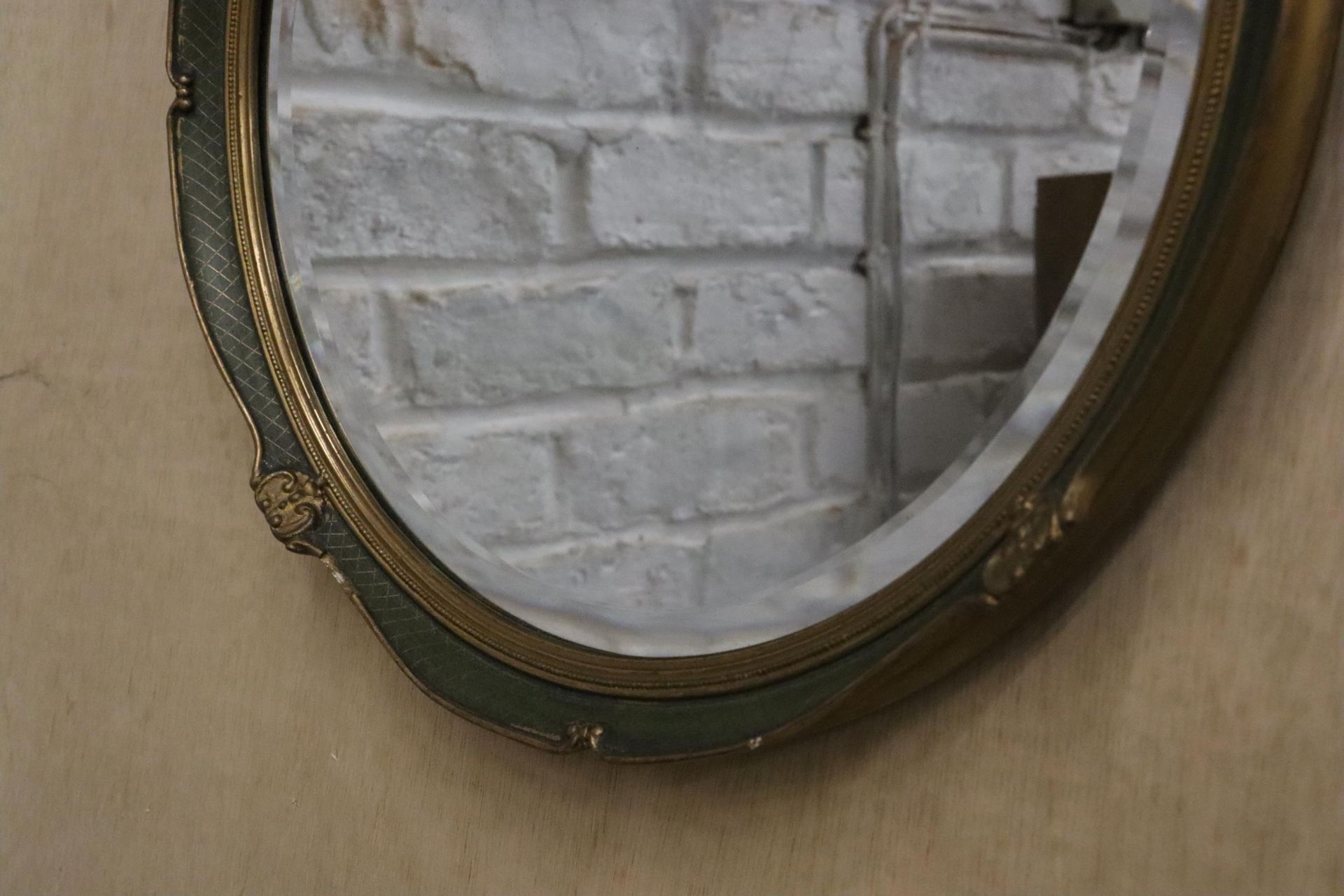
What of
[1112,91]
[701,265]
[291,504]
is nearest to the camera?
[1112,91]

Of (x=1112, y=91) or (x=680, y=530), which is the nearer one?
(x=1112, y=91)

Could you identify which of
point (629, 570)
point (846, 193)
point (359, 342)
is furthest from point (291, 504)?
point (846, 193)

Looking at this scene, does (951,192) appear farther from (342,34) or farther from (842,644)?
(342,34)

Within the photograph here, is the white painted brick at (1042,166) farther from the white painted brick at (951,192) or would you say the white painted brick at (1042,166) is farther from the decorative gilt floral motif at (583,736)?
the decorative gilt floral motif at (583,736)

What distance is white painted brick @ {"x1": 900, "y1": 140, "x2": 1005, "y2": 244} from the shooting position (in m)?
0.34

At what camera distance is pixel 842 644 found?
0.37 m

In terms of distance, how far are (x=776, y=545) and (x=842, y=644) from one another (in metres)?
0.04

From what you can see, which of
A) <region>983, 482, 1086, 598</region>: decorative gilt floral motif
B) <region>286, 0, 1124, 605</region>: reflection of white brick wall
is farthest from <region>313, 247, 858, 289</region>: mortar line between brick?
<region>983, 482, 1086, 598</region>: decorative gilt floral motif

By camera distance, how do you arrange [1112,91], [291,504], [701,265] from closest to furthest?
[1112,91] < [701,265] < [291,504]

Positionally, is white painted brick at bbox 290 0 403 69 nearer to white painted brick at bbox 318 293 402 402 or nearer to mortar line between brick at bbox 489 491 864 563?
white painted brick at bbox 318 293 402 402

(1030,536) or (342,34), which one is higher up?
(342,34)

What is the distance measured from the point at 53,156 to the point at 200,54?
0.17 meters

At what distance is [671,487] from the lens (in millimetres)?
421

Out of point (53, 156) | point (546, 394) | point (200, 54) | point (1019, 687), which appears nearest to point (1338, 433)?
point (1019, 687)
